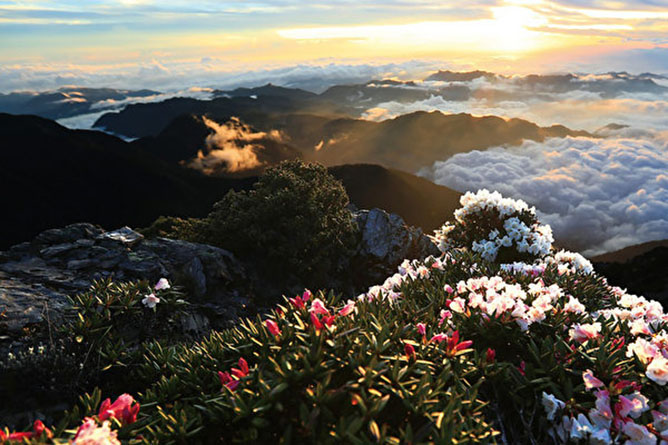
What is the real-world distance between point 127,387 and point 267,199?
8555mm

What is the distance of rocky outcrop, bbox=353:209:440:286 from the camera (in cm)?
1545

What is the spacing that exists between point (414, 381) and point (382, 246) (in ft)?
41.8

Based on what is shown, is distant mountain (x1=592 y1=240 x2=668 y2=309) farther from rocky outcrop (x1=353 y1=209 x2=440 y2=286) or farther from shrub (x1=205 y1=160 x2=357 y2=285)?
shrub (x1=205 y1=160 x2=357 y2=285)

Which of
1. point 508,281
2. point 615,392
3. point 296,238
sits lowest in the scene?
point 296,238

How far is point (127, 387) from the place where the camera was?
5477 millimetres

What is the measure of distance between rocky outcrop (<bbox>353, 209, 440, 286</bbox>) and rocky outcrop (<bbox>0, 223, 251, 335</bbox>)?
15.8 feet

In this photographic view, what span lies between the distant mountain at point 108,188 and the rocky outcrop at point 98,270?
89278 mm

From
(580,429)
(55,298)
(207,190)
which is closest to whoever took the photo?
(580,429)

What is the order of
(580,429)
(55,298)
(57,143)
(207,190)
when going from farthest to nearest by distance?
(57,143), (207,190), (55,298), (580,429)

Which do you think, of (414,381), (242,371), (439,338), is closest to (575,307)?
(439,338)

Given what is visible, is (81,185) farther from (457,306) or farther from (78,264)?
(457,306)

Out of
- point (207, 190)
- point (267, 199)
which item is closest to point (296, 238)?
point (267, 199)

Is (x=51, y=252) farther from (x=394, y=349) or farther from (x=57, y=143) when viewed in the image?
(x=57, y=143)

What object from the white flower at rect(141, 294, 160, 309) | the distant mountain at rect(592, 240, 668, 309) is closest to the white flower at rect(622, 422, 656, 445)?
the white flower at rect(141, 294, 160, 309)
